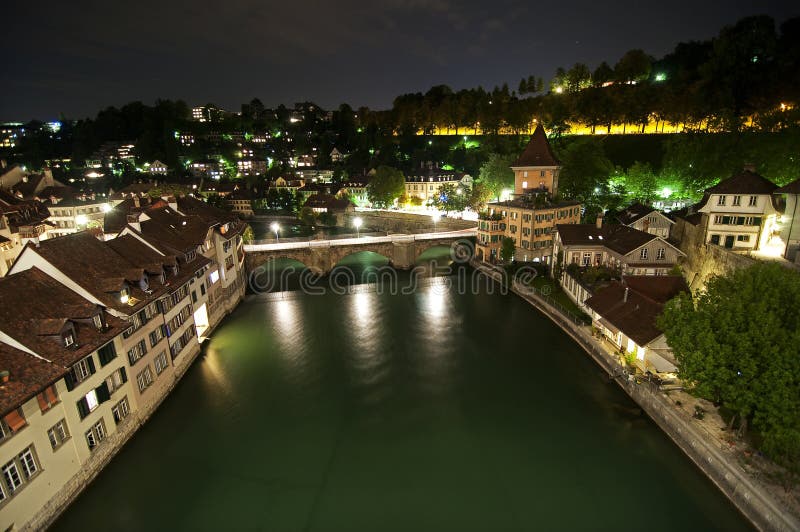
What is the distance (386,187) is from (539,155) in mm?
35346

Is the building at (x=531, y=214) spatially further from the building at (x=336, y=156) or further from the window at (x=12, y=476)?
the building at (x=336, y=156)

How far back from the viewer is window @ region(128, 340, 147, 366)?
23.8 metres

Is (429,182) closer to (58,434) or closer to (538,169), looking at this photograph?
(538,169)

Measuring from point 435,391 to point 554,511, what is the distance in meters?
11.2

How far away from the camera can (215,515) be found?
64.6 ft

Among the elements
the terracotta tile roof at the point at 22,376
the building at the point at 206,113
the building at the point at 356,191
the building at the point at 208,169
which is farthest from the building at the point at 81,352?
the building at the point at 206,113

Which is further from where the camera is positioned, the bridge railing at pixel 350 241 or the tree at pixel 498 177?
the tree at pixel 498 177

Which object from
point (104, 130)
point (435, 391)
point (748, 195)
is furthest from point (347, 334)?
point (104, 130)

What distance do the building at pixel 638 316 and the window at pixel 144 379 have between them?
3132cm

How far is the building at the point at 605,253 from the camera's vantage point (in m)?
37.6

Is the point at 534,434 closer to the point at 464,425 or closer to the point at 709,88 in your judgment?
the point at 464,425

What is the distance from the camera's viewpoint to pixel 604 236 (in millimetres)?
44344

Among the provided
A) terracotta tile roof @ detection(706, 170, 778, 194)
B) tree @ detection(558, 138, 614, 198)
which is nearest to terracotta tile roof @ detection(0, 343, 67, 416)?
terracotta tile roof @ detection(706, 170, 778, 194)

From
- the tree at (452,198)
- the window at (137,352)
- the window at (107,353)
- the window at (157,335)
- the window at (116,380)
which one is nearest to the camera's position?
the window at (107,353)
